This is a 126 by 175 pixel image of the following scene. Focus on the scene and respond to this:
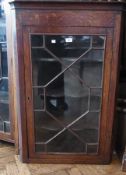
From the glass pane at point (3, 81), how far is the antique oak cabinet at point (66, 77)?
26cm

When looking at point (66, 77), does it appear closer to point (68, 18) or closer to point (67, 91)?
point (67, 91)

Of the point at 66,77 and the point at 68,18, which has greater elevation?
the point at 68,18

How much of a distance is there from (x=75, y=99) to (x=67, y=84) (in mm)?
128

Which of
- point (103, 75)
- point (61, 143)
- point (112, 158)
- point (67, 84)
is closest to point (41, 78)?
point (67, 84)

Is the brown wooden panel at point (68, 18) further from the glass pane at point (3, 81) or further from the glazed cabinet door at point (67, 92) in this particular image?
the glass pane at point (3, 81)

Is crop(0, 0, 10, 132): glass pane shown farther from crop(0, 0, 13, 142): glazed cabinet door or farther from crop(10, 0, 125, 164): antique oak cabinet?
crop(10, 0, 125, 164): antique oak cabinet

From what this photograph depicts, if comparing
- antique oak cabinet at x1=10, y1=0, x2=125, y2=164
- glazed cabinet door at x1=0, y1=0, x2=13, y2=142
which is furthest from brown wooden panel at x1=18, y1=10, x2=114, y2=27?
glazed cabinet door at x1=0, y1=0, x2=13, y2=142

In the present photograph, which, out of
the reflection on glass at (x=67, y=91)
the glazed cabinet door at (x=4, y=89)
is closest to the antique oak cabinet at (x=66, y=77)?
the reflection on glass at (x=67, y=91)

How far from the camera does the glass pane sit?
1.71 m

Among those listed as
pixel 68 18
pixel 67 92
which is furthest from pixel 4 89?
pixel 68 18

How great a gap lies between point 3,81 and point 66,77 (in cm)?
56

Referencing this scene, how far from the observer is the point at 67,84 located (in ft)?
5.24

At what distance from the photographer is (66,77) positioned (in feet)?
5.15

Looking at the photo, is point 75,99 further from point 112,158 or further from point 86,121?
point 112,158
